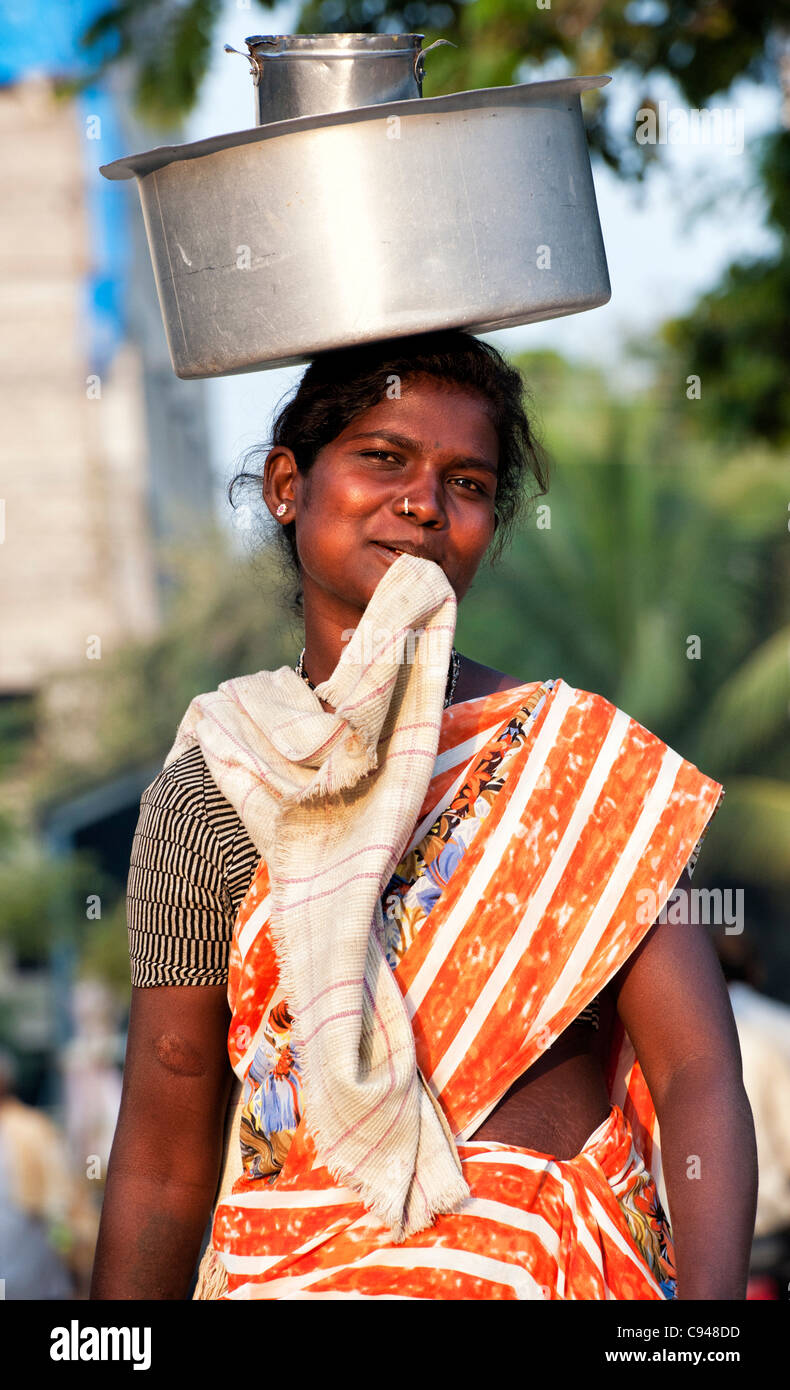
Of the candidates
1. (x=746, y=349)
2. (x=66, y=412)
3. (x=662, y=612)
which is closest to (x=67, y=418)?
(x=66, y=412)

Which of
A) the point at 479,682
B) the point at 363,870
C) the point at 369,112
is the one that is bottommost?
the point at 363,870

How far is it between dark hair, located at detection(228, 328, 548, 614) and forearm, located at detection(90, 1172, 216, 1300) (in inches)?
38.1

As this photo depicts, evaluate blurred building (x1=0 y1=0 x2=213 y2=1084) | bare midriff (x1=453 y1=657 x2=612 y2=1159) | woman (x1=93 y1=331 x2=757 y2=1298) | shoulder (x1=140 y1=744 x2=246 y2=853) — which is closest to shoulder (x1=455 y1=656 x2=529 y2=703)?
woman (x1=93 y1=331 x2=757 y2=1298)

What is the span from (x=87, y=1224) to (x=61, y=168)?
1782cm

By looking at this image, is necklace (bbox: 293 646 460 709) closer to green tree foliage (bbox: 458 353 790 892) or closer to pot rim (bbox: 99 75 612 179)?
pot rim (bbox: 99 75 612 179)

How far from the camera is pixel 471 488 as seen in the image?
2141 millimetres

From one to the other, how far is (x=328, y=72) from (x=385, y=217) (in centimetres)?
34

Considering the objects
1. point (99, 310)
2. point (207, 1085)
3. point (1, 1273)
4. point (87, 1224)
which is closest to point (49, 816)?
point (99, 310)

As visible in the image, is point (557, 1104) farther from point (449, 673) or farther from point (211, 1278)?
point (449, 673)

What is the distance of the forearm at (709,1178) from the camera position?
73.7 inches

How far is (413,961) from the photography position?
1.99 m
